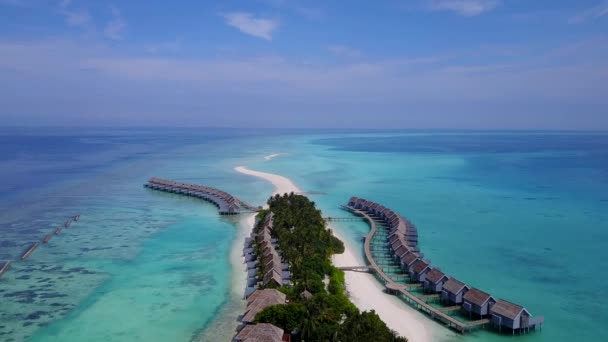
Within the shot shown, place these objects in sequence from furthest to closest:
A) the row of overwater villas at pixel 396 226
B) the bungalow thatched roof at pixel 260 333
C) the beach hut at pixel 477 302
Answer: the row of overwater villas at pixel 396 226 → the beach hut at pixel 477 302 → the bungalow thatched roof at pixel 260 333

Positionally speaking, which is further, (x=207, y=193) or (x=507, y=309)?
(x=207, y=193)

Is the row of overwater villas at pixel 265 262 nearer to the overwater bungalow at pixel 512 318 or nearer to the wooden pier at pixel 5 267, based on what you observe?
the overwater bungalow at pixel 512 318

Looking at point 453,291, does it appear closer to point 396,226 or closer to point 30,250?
point 396,226

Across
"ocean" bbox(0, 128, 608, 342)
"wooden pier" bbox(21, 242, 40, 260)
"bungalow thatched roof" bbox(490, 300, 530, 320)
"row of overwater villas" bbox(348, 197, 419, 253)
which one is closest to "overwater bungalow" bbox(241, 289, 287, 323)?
"ocean" bbox(0, 128, 608, 342)

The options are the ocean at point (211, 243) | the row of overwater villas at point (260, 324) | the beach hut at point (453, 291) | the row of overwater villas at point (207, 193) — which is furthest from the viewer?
the row of overwater villas at point (207, 193)

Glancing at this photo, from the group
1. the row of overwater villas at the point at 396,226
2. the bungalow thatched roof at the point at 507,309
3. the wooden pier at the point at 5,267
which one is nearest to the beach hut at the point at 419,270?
the row of overwater villas at the point at 396,226

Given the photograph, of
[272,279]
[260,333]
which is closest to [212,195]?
[272,279]

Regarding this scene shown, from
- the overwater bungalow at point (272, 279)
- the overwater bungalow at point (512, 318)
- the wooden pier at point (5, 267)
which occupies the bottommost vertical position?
the wooden pier at point (5, 267)

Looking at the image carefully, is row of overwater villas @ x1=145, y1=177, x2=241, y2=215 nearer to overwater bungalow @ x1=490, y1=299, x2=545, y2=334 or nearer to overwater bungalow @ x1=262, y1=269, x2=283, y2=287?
overwater bungalow @ x1=262, y1=269, x2=283, y2=287
